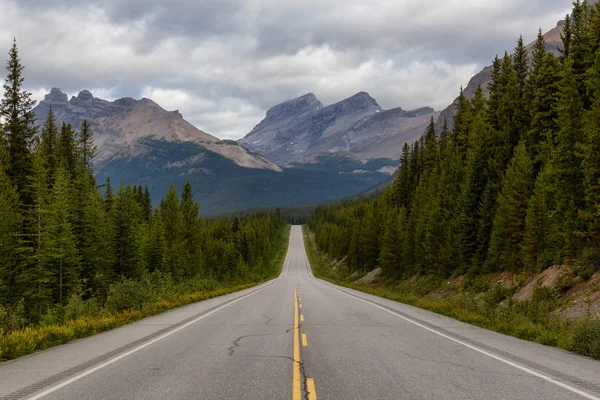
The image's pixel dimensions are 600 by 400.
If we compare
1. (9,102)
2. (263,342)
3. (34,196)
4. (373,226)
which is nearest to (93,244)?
(34,196)

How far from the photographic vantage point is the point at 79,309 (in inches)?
730

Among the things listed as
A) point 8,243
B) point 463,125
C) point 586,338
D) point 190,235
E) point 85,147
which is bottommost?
point 586,338

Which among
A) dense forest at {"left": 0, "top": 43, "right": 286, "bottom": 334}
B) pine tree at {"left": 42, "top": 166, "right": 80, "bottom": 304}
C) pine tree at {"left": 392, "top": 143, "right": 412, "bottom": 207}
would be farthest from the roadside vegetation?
pine tree at {"left": 42, "top": 166, "right": 80, "bottom": 304}

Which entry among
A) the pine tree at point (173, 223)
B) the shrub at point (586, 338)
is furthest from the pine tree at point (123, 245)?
the shrub at point (586, 338)

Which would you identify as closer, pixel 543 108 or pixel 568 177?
pixel 568 177

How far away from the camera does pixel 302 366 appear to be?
8602 mm

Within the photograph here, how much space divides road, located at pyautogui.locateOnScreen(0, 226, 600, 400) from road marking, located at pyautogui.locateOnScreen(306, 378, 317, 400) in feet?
0.07

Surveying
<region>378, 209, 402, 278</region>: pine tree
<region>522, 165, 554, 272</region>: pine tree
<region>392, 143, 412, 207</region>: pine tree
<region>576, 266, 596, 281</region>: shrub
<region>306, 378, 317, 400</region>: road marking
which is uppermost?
<region>392, 143, 412, 207</region>: pine tree

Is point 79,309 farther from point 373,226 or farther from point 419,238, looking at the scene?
point 373,226

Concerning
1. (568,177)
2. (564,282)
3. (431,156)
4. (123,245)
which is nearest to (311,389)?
(564,282)

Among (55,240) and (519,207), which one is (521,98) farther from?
(55,240)

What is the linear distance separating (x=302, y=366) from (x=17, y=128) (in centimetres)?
3636

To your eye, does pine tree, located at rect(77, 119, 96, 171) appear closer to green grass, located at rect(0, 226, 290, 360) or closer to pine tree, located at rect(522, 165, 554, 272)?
green grass, located at rect(0, 226, 290, 360)

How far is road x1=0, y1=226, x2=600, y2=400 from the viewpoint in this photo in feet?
22.3
